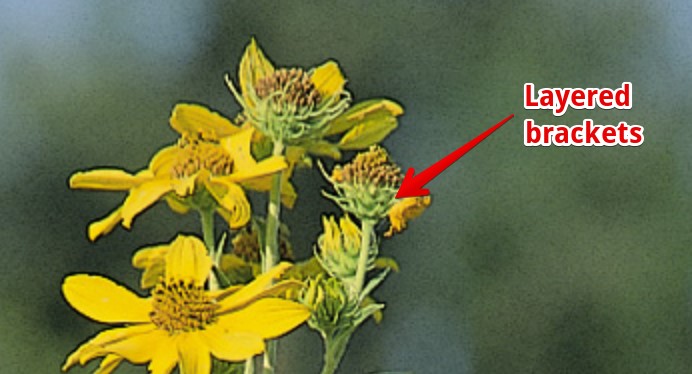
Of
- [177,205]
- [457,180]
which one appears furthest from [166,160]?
[457,180]

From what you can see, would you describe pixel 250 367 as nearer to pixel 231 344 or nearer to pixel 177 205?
pixel 231 344

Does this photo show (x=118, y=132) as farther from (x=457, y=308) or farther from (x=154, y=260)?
(x=154, y=260)

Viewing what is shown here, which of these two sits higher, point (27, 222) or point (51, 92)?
point (51, 92)

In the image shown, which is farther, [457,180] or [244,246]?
[457,180]

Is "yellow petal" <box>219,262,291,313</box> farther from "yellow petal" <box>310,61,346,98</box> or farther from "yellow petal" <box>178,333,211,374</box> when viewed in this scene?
"yellow petal" <box>310,61,346,98</box>

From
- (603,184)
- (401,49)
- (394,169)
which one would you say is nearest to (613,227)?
(603,184)

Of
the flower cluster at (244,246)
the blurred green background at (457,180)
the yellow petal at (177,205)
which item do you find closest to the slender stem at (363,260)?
the flower cluster at (244,246)

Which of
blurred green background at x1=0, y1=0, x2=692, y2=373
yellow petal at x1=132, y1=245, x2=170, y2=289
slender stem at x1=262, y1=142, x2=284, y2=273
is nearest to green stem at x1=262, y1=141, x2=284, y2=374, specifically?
slender stem at x1=262, y1=142, x2=284, y2=273
